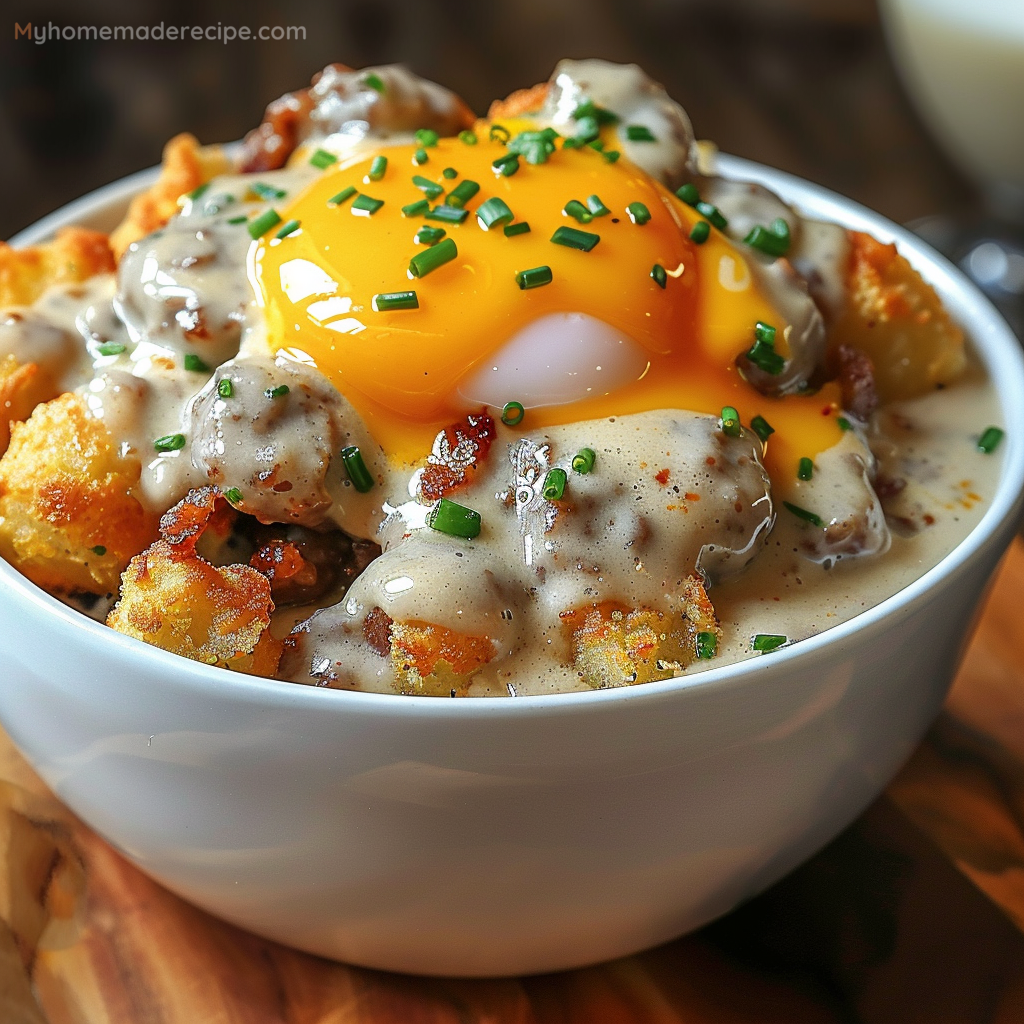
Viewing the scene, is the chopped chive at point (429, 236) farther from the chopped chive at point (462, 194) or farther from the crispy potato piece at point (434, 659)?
the crispy potato piece at point (434, 659)

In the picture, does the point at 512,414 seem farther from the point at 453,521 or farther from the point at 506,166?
the point at 506,166

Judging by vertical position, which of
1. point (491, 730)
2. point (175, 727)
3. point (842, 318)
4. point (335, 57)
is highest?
point (842, 318)

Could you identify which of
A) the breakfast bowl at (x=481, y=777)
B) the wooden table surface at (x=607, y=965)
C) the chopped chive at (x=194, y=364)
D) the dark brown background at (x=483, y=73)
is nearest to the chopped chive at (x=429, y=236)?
the chopped chive at (x=194, y=364)

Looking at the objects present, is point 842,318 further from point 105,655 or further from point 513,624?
point 105,655

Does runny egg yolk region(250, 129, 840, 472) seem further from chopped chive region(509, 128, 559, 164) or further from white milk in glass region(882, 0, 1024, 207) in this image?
white milk in glass region(882, 0, 1024, 207)

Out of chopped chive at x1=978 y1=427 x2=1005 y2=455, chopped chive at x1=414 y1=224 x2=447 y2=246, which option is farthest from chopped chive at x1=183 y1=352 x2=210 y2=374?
chopped chive at x1=978 y1=427 x2=1005 y2=455

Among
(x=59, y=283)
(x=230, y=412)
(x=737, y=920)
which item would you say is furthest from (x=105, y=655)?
(x=737, y=920)

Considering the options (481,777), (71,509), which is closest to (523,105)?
(71,509)
